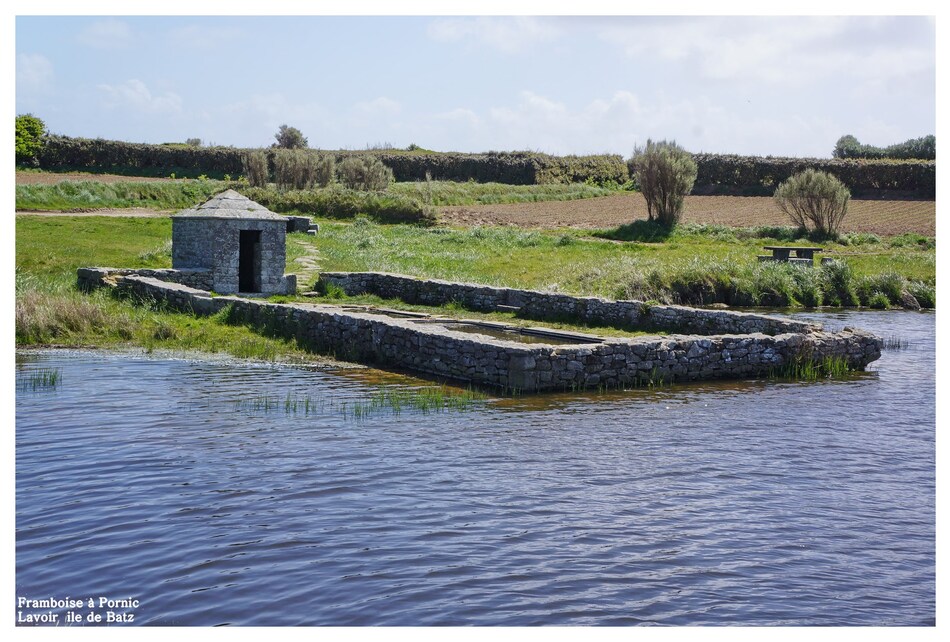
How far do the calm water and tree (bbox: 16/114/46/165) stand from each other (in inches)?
2231

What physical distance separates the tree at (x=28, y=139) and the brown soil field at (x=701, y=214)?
30367 millimetres

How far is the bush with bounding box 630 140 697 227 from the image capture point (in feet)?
144

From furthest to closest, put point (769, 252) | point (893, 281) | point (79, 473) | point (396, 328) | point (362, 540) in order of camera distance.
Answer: point (769, 252), point (893, 281), point (396, 328), point (79, 473), point (362, 540)

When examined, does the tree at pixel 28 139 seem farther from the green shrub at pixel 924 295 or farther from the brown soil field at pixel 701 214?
the green shrub at pixel 924 295

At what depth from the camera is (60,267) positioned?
25594 millimetres

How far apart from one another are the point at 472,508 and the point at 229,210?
16171 mm

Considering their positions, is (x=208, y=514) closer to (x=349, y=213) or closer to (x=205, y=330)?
(x=205, y=330)

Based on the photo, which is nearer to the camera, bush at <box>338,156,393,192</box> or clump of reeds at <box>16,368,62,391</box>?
clump of reeds at <box>16,368,62,391</box>

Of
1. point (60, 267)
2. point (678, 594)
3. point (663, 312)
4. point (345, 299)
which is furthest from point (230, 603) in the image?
point (60, 267)

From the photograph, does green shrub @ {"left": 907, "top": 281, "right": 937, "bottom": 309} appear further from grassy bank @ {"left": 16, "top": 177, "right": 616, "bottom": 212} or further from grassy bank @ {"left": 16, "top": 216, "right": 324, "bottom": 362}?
grassy bank @ {"left": 16, "top": 177, "right": 616, "bottom": 212}

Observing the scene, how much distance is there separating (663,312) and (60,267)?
15.5 metres

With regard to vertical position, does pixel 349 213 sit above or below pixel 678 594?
above

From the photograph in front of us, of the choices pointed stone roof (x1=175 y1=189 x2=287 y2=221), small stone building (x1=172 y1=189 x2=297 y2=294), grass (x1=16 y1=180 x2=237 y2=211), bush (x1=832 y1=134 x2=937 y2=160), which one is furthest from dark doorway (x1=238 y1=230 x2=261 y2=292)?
bush (x1=832 y1=134 x2=937 y2=160)

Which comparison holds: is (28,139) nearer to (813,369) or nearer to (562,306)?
(562,306)
